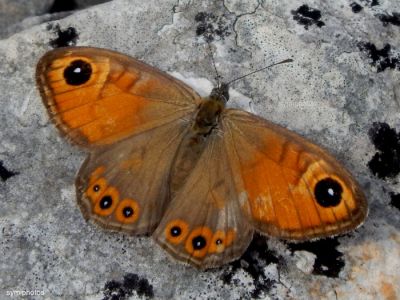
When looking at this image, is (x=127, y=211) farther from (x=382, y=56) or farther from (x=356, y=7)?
(x=356, y=7)

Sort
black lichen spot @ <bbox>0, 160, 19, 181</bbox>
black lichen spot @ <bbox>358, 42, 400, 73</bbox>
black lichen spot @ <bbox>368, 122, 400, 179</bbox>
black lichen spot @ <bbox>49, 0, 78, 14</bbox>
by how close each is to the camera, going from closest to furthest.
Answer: black lichen spot @ <bbox>0, 160, 19, 181</bbox>
black lichen spot @ <bbox>368, 122, 400, 179</bbox>
black lichen spot @ <bbox>358, 42, 400, 73</bbox>
black lichen spot @ <bbox>49, 0, 78, 14</bbox>

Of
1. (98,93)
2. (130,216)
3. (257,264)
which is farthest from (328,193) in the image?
(98,93)

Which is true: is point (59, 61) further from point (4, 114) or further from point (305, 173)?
point (305, 173)

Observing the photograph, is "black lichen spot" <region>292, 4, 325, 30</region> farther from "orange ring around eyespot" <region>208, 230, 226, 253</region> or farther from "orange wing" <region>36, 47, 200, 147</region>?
"orange ring around eyespot" <region>208, 230, 226, 253</region>

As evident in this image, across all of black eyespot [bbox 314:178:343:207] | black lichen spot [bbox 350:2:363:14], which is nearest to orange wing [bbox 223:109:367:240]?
black eyespot [bbox 314:178:343:207]

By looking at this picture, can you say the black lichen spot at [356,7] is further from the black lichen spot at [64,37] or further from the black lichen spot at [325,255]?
the black lichen spot at [64,37]

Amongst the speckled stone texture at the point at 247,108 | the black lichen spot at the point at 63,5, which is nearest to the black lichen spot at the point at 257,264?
the speckled stone texture at the point at 247,108
